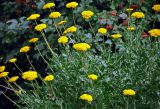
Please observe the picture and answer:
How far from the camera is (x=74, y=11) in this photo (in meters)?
3.59

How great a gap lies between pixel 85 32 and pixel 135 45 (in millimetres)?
684

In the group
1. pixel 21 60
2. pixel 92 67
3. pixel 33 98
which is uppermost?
pixel 92 67

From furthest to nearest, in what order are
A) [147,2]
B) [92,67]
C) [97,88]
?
[147,2] → [92,67] → [97,88]

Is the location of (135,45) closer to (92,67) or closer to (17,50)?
(92,67)

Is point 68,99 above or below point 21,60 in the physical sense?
above

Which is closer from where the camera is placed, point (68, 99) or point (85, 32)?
point (68, 99)

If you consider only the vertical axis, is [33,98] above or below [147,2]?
below

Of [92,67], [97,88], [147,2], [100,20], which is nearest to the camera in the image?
[97,88]

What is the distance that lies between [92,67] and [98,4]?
114cm

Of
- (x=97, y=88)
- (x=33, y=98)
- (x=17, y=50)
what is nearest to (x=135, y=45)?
(x=97, y=88)

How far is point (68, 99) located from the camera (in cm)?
270

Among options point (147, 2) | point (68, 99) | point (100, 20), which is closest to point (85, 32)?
point (100, 20)

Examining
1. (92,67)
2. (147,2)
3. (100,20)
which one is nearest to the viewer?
(92,67)

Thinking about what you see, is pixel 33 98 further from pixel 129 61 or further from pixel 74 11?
pixel 74 11
